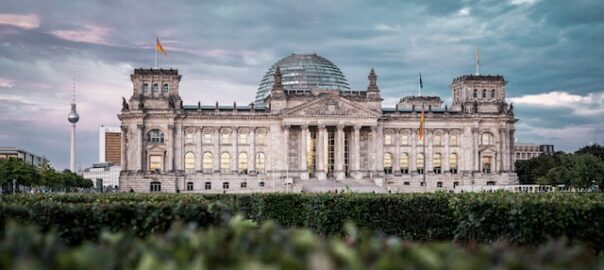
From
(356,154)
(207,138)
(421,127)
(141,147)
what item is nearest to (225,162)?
(207,138)

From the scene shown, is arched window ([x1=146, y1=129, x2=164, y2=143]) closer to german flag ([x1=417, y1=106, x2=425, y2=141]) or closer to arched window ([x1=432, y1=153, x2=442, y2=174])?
german flag ([x1=417, y1=106, x2=425, y2=141])

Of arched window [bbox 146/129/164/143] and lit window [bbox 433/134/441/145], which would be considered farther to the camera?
lit window [bbox 433/134/441/145]

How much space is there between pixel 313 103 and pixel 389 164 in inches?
691

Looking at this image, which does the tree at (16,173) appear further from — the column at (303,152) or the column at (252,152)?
the column at (303,152)

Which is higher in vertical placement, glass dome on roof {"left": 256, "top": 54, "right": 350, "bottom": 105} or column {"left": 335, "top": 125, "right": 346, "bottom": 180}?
glass dome on roof {"left": 256, "top": 54, "right": 350, "bottom": 105}

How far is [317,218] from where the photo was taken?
4019 centimetres

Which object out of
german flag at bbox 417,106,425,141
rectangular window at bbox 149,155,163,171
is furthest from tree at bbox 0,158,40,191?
german flag at bbox 417,106,425,141

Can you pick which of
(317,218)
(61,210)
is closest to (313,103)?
(317,218)

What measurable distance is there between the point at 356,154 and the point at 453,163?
18018mm

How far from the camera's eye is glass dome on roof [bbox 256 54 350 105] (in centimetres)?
13288

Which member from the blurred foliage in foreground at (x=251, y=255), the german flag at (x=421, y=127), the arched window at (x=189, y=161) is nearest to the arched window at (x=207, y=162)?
the arched window at (x=189, y=161)

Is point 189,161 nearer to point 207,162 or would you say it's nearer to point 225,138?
point 207,162

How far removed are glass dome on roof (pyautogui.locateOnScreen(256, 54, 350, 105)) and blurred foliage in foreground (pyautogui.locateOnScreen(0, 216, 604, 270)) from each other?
123 m

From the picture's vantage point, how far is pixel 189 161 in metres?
117
